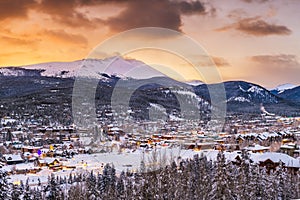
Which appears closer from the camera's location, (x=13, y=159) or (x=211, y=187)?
(x=211, y=187)

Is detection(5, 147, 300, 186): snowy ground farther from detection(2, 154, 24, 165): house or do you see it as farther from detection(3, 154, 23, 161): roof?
detection(3, 154, 23, 161): roof

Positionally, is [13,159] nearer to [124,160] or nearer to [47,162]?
[47,162]

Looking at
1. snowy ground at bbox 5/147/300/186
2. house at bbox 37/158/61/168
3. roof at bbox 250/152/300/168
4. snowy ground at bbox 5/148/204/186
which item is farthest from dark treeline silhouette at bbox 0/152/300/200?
house at bbox 37/158/61/168

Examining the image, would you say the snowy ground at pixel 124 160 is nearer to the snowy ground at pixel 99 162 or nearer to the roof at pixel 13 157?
the snowy ground at pixel 99 162

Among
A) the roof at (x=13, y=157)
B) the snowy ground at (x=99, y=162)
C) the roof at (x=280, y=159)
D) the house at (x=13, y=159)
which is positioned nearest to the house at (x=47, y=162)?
the snowy ground at (x=99, y=162)

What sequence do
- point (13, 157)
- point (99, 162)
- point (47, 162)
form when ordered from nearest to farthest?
point (99, 162) < point (47, 162) < point (13, 157)

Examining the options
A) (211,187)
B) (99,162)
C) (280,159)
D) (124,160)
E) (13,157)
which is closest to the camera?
(211,187)

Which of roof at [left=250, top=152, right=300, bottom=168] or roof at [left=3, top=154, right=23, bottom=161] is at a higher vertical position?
roof at [left=250, top=152, right=300, bottom=168]

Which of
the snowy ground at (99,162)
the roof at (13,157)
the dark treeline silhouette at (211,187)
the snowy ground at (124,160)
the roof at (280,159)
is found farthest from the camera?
the roof at (13,157)

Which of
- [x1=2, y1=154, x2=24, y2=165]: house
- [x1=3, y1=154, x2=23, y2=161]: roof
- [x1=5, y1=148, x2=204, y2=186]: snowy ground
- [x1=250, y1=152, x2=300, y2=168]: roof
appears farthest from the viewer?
[x1=3, y1=154, x2=23, y2=161]: roof

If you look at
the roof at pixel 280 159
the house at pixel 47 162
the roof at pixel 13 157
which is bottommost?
the house at pixel 47 162

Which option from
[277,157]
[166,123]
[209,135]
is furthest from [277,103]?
[277,157]

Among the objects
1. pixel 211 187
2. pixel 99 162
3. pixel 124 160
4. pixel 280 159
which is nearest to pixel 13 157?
pixel 99 162

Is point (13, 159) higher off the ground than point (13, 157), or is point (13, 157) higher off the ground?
point (13, 157)
